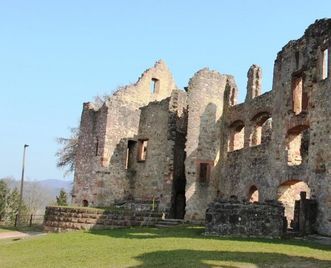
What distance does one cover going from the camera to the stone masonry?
2067 centimetres

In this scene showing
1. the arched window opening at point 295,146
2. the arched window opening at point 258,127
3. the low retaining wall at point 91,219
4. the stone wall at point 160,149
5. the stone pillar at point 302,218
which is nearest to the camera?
the stone pillar at point 302,218

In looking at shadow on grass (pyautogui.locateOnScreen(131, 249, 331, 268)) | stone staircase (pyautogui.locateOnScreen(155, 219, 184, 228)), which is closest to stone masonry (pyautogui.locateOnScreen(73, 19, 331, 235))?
stone staircase (pyautogui.locateOnScreen(155, 219, 184, 228))

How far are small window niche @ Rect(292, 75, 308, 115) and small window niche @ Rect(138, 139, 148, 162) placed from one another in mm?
10454

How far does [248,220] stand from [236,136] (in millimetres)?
10294

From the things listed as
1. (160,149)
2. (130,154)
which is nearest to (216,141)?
(160,149)

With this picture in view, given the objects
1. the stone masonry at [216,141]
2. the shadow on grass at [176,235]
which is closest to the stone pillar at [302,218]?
the stone masonry at [216,141]

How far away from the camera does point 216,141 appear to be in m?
26.9

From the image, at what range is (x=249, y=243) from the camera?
15672mm

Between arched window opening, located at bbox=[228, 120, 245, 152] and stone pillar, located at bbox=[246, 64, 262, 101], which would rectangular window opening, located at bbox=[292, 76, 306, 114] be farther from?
arched window opening, located at bbox=[228, 120, 245, 152]

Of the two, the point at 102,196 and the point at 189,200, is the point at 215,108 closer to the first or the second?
the point at 189,200

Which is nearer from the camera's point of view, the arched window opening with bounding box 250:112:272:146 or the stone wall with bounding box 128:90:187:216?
the arched window opening with bounding box 250:112:272:146

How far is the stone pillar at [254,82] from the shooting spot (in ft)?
86.6

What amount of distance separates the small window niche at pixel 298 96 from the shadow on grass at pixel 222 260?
35.1ft

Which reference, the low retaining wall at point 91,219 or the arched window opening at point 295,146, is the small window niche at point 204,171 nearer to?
the low retaining wall at point 91,219
